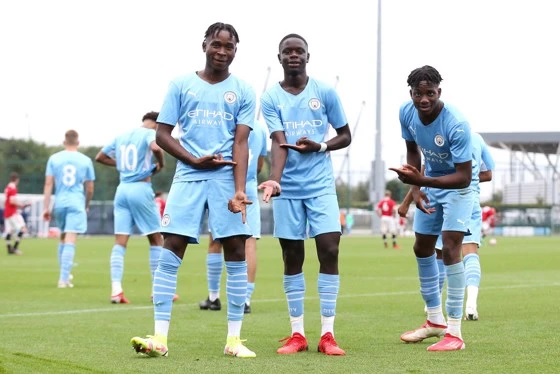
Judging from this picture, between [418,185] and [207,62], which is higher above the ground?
[207,62]

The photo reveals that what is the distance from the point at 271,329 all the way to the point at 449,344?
2230mm

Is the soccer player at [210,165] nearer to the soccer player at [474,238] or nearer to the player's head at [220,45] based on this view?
the player's head at [220,45]

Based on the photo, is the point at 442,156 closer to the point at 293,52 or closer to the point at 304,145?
the point at 304,145

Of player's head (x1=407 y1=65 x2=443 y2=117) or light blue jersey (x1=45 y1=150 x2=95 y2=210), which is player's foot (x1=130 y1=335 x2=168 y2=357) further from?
light blue jersey (x1=45 y1=150 x2=95 y2=210)

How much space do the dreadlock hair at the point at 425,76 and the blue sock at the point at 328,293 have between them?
63.4 inches

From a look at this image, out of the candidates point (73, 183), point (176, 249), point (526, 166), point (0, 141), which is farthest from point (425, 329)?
point (0, 141)

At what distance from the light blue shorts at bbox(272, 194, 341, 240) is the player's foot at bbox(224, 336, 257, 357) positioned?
3.24 feet

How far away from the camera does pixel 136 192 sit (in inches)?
556

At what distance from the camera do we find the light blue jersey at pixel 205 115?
8336 millimetres

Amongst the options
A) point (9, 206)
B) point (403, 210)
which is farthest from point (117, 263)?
point (9, 206)

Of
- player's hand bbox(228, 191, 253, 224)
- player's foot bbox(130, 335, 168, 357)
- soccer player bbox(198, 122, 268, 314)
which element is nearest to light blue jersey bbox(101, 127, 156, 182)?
soccer player bbox(198, 122, 268, 314)

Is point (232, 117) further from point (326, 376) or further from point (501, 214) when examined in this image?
point (501, 214)

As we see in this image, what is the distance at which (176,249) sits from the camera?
8.33m

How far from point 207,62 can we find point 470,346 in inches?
117
